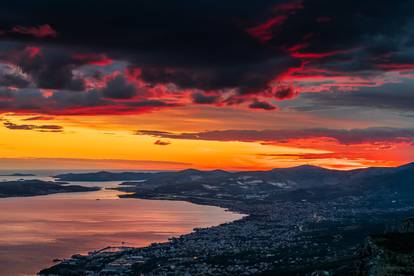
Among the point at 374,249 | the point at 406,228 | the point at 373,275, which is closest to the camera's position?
the point at 373,275

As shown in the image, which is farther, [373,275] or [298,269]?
[298,269]

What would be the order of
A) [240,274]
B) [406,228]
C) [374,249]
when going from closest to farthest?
[374,249] < [406,228] < [240,274]

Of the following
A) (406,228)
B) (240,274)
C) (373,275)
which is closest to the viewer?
(373,275)

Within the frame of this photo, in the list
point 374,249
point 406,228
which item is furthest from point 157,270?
point 374,249

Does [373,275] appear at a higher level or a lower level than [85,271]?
higher

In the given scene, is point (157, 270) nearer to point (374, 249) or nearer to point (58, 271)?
point (58, 271)

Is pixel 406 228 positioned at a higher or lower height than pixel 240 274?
higher

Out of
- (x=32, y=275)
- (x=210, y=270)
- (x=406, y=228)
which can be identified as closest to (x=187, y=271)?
(x=210, y=270)

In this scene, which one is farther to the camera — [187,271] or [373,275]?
[187,271]

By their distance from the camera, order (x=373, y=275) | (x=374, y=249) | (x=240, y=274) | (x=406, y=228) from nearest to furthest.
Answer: (x=373, y=275) < (x=374, y=249) < (x=406, y=228) < (x=240, y=274)

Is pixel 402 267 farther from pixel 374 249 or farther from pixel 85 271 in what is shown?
pixel 85 271
